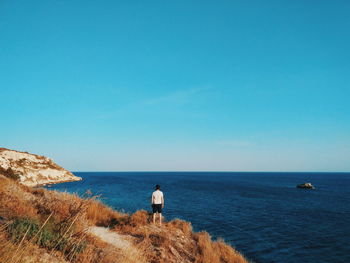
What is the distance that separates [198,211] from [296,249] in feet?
47.0

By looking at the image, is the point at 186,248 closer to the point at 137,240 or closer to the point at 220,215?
the point at 137,240

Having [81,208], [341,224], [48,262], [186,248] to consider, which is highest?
[81,208]

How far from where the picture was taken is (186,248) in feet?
33.7

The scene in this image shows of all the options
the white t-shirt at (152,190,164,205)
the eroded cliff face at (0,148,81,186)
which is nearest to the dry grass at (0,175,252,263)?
the white t-shirt at (152,190,164,205)

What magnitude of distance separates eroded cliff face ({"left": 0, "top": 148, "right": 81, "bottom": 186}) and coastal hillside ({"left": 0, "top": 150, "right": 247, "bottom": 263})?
50.0 meters

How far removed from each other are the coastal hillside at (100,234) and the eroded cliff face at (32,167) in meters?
50.0

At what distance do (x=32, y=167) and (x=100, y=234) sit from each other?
64.9m

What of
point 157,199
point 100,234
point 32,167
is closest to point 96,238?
point 100,234

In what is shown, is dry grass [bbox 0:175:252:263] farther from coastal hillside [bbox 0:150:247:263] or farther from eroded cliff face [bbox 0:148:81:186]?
eroded cliff face [bbox 0:148:81:186]

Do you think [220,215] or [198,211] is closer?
[220,215]

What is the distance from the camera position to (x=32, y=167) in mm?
61688

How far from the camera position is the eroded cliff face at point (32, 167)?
5378 centimetres

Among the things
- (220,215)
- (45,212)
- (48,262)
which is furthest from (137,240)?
(220,215)

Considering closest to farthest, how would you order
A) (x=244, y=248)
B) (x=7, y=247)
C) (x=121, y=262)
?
(x=7, y=247), (x=121, y=262), (x=244, y=248)
